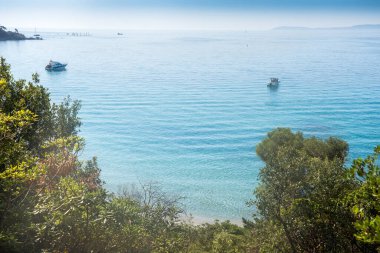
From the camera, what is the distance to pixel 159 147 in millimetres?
50750

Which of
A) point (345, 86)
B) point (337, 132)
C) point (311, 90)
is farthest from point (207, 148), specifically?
point (345, 86)

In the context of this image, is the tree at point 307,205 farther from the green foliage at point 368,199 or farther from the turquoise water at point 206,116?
the turquoise water at point 206,116

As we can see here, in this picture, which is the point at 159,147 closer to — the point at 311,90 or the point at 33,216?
the point at 33,216

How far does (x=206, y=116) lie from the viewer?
2500 inches

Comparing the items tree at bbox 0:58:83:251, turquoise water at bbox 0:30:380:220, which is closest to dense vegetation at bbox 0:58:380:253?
tree at bbox 0:58:83:251

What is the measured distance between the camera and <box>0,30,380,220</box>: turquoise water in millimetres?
41562

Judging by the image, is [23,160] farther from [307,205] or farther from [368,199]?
[368,199]

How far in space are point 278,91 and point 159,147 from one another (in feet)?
136

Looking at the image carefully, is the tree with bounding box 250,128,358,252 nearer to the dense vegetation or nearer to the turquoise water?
the dense vegetation

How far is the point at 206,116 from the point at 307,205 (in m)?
50.7

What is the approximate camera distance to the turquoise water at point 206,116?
41.6m

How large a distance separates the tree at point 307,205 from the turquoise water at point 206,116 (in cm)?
1839

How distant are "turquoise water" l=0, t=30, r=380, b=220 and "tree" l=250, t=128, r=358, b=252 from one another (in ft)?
60.3

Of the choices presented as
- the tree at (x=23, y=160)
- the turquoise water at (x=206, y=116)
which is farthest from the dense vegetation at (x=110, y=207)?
the turquoise water at (x=206, y=116)
